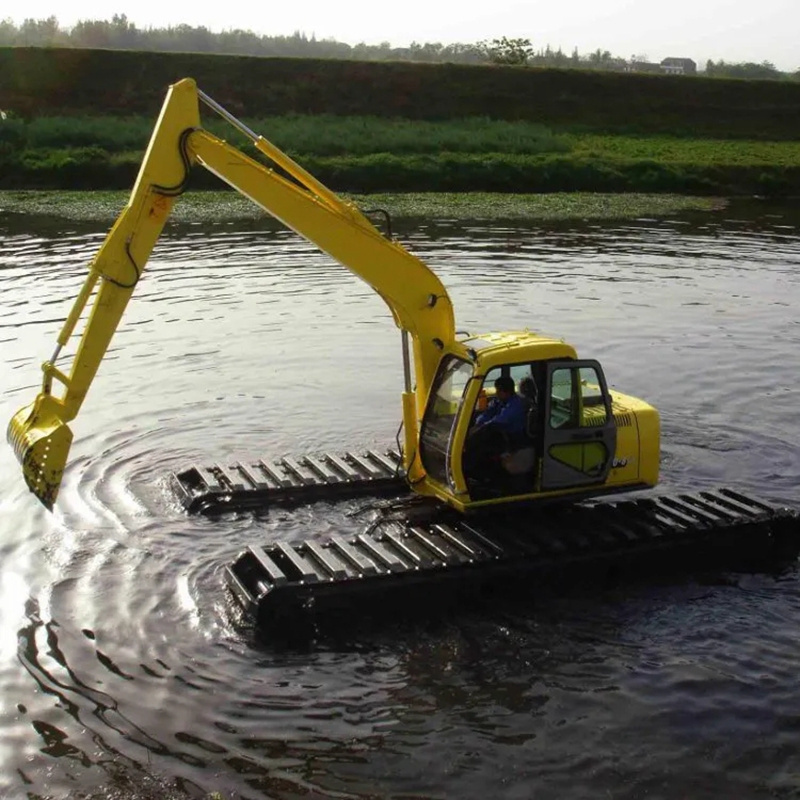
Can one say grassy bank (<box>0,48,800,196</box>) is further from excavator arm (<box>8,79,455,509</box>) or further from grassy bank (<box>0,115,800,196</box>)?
excavator arm (<box>8,79,455,509</box>)

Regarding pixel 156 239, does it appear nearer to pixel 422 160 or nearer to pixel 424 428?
pixel 424 428

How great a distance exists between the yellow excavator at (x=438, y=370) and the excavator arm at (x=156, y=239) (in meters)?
0.01

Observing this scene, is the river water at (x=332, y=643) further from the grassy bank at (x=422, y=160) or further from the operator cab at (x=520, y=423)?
the grassy bank at (x=422, y=160)

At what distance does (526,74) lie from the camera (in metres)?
65.3

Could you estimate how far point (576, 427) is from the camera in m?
13.0

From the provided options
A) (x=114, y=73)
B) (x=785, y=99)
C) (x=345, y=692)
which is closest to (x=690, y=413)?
(x=345, y=692)

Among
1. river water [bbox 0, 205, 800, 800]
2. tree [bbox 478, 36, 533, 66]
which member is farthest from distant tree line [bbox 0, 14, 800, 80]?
river water [bbox 0, 205, 800, 800]

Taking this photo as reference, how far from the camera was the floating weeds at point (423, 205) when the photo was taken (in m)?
39.8

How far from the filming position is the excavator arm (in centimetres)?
1124

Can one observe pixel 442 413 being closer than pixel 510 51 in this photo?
Yes

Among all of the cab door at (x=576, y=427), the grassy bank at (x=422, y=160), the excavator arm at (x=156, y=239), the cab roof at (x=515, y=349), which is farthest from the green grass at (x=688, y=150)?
the excavator arm at (x=156, y=239)

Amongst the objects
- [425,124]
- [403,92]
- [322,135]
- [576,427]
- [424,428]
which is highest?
[403,92]

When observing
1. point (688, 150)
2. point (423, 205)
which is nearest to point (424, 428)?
point (423, 205)

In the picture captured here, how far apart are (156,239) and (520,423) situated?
4.43 m
